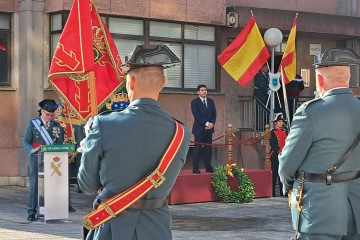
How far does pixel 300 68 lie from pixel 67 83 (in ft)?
51.2

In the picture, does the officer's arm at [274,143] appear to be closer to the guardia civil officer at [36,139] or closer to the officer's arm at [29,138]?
the guardia civil officer at [36,139]

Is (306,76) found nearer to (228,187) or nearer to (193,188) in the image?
(228,187)

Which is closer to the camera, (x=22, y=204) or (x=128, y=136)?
(x=128, y=136)

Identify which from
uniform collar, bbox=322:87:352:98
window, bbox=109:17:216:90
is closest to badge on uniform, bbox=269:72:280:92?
window, bbox=109:17:216:90

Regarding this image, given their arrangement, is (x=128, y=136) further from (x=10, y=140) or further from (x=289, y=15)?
(x=289, y=15)

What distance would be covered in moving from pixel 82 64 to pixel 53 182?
4166mm

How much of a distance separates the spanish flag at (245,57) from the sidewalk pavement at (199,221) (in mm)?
3793

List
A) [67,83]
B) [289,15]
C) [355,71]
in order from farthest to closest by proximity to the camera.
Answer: [355,71]
[289,15]
[67,83]

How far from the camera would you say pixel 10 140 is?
19844 mm

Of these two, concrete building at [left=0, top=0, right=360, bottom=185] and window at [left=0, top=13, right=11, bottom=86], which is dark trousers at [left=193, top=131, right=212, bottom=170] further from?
window at [left=0, top=13, right=11, bottom=86]

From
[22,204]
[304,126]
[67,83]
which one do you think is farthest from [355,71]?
[304,126]

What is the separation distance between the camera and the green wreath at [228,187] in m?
17.1

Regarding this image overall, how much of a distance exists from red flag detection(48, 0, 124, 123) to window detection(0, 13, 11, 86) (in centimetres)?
1010

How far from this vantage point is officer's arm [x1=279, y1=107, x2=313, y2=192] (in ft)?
19.7
